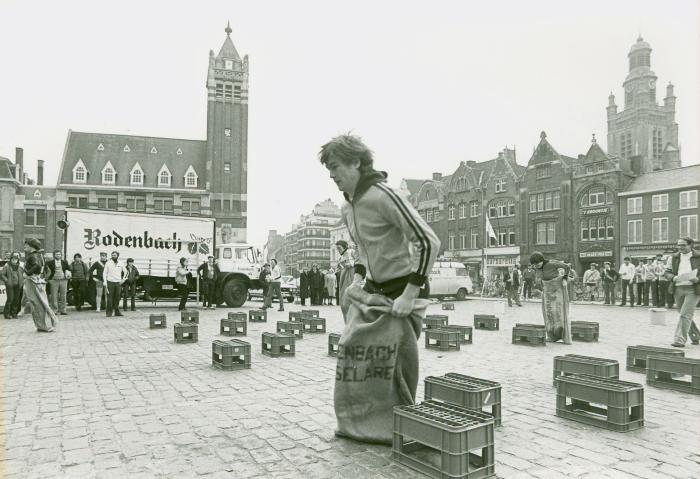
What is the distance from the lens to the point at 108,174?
64500 mm

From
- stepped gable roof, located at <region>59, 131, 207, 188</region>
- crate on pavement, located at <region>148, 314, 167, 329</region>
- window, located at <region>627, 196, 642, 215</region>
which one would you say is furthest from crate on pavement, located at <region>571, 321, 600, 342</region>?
stepped gable roof, located at <region>59, 131, 207, 188</region>

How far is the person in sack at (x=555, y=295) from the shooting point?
33.3 ft

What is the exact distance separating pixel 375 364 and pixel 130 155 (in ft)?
232

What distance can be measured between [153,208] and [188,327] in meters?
58.7

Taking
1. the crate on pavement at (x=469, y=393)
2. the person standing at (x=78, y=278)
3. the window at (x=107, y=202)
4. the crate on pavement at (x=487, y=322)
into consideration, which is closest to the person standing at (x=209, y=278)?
the person standing at (x=78, y=278)

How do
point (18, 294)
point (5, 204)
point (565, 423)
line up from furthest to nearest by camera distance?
point (5, 204)
point (18, 294)
point (565, 423)

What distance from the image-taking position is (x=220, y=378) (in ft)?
21.7

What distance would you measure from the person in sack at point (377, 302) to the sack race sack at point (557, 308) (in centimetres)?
725

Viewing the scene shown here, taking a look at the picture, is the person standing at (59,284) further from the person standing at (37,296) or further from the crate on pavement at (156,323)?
the crate on pavement at (156,323)

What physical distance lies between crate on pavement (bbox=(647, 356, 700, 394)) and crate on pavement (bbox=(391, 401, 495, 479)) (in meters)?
3.78

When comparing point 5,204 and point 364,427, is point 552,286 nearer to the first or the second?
point 364,427

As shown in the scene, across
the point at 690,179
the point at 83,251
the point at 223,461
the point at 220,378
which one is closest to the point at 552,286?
the point at 220,378

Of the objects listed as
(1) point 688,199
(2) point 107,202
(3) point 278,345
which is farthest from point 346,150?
(2) point 107,202

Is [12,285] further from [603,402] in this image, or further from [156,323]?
[603,402]
